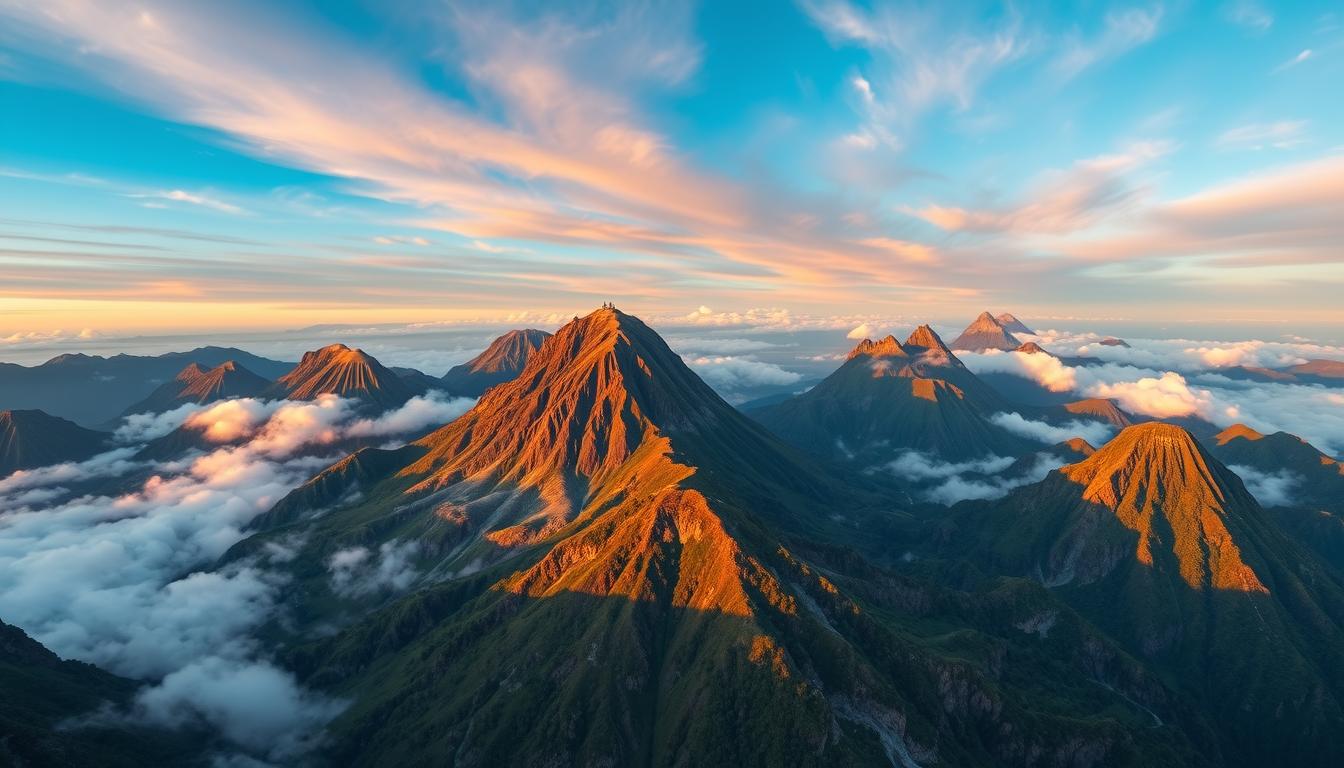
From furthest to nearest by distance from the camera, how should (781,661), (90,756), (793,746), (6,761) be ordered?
(781,661) → (793,746) → (90,756) → (6,761)

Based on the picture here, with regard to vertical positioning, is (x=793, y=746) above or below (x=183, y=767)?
above

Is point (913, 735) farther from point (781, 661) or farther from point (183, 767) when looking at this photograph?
point (183, 767)

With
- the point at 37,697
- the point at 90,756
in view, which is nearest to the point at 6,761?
the point at 90,756

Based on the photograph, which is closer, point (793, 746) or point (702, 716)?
point (793, 746)

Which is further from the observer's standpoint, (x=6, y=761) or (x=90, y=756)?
(x=90, y=756)

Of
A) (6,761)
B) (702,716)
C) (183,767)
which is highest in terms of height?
(6,761)

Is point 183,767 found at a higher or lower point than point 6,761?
lower

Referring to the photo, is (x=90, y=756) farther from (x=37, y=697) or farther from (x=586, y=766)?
(x=586, y=766)

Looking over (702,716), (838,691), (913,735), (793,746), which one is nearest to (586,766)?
(702,716)

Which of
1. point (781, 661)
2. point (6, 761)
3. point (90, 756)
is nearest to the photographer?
point (6, 761)
